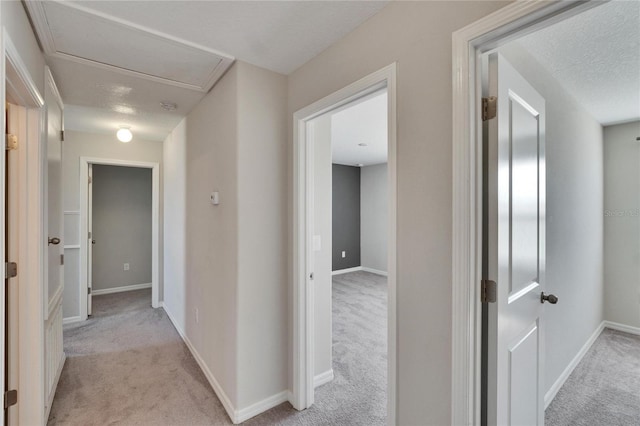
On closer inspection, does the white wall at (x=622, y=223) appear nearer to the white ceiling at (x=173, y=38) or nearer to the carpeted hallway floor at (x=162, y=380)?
the carpeted hallway floor at (x=162, y=380)

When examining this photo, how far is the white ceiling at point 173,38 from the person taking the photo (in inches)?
57.8

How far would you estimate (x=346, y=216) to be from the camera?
670 centimetres

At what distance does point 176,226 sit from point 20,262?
1.83 m

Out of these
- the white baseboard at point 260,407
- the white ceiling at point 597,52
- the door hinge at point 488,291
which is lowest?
the white baseboard at point 260,407

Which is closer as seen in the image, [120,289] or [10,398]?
[10,398]

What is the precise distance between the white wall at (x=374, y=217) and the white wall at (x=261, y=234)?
176 inches

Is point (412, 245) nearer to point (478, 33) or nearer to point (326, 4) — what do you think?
point (478, 33)

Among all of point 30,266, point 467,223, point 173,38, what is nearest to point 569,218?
point 467,223

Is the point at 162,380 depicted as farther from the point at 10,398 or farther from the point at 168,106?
the point at 168,106

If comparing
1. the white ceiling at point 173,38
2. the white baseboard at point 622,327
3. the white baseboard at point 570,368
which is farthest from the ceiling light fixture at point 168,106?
the white baseboard at point 622,327

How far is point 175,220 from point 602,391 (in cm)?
435

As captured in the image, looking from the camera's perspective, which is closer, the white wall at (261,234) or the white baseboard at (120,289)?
the white wall at (261,234)

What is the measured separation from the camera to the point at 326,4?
144cm

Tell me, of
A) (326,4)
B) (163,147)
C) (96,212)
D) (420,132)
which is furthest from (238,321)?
(96,212)
